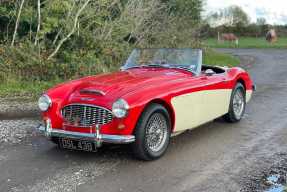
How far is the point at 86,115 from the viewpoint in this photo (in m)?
6.09

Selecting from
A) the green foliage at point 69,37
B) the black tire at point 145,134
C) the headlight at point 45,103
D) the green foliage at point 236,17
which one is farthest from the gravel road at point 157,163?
the green foliage at point 236,17

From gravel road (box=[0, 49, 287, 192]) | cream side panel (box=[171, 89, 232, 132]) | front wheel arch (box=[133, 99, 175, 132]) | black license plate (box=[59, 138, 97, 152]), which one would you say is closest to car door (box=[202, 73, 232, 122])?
cream side panel (box=[171, 89, 232, 132])

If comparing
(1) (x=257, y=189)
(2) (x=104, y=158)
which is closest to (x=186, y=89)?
(2) (x=104, y=158)

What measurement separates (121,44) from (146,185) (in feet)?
38.2

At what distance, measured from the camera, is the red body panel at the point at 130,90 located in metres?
5.97

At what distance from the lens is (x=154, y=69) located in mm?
7566

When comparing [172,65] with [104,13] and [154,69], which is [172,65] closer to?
[154,69]

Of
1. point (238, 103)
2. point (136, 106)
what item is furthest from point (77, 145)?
point (238, 103)

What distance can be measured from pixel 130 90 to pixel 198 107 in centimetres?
142

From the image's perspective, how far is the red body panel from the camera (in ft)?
19.6

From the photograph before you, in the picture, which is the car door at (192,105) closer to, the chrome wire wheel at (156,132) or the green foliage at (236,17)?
the chrome wire wheel at (156,132)

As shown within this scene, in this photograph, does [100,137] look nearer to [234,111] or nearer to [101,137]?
[101,137]

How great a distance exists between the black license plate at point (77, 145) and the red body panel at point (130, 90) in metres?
0.14

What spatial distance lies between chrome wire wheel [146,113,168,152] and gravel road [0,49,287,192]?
0.67ft
